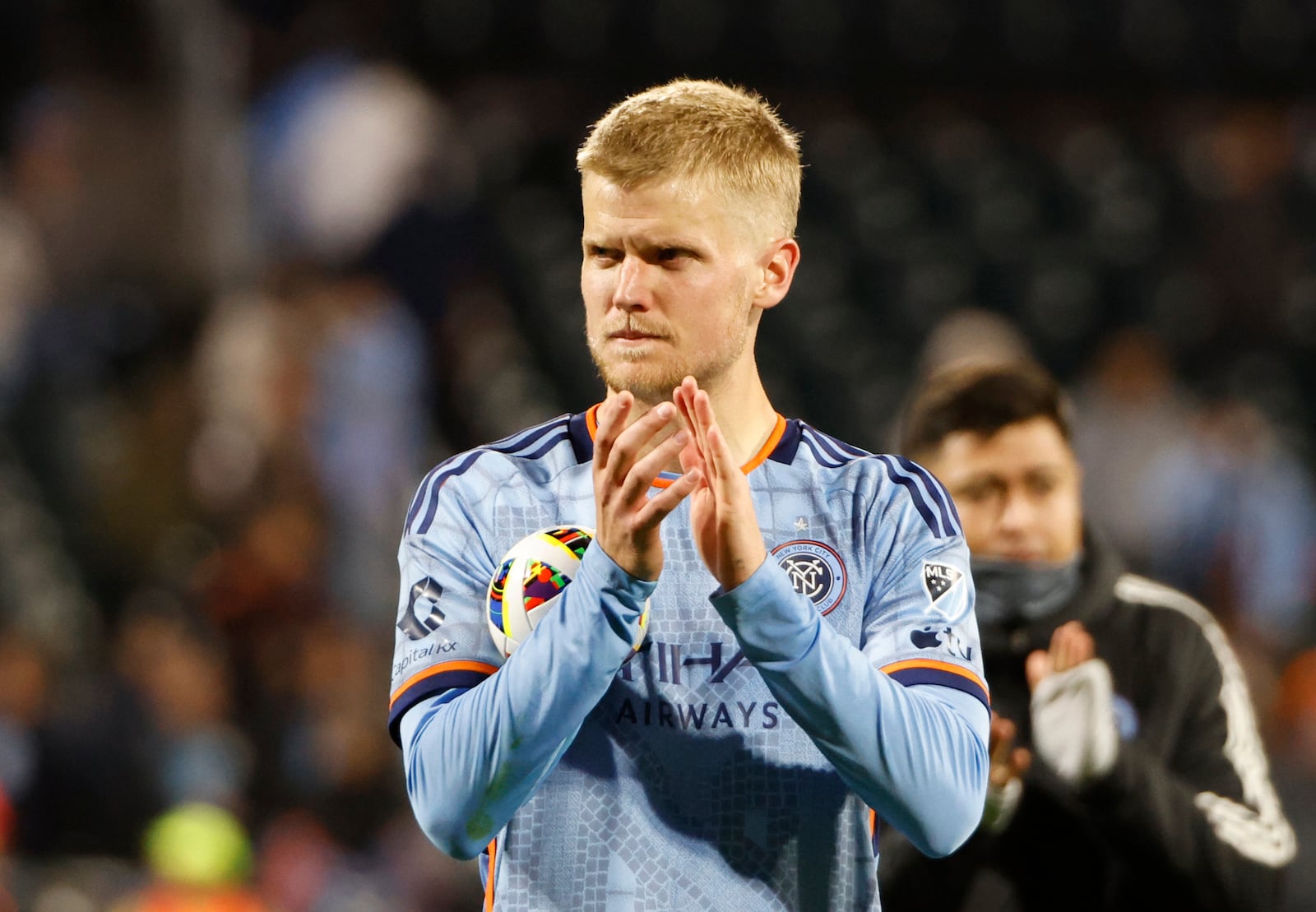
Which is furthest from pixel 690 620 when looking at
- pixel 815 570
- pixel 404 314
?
pixel 404 314

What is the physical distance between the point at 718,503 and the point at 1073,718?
60.2 inches

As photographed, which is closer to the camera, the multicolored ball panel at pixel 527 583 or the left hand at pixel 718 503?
the left hand at pixel 718 503

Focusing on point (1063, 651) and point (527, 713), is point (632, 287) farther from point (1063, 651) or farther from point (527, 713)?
point (1063, 651)

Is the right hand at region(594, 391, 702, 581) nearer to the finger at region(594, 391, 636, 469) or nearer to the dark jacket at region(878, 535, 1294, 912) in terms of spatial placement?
the finger at region(594, 391, 636, 469)

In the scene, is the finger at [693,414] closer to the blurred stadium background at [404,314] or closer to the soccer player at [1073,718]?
the soccer player at [1073,718]

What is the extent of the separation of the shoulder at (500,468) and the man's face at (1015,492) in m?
1.30

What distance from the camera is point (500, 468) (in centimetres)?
266

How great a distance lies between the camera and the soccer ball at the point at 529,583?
2404 millimetres

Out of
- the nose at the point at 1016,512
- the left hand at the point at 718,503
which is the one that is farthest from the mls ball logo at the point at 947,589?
the nose at the point at 1016,512

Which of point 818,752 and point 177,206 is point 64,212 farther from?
point 818,752

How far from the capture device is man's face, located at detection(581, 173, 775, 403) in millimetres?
2430

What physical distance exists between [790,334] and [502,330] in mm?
1959

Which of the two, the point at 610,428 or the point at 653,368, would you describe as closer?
the point at 610,428

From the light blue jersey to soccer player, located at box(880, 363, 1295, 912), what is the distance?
982 mm
